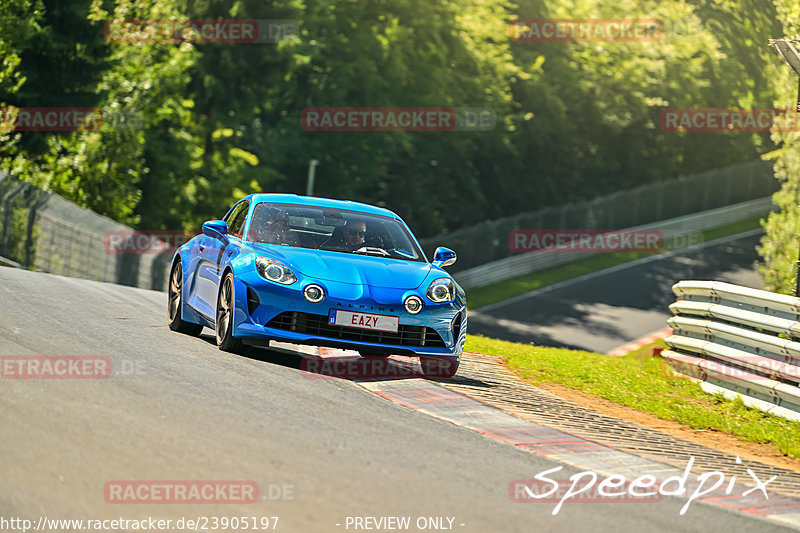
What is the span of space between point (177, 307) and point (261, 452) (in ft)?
18.7

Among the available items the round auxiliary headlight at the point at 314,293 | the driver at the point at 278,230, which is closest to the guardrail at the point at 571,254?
the driver at the point at 278,230

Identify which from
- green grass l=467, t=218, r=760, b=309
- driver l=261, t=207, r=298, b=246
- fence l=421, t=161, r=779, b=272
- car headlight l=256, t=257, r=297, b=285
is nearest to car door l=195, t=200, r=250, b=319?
driver l=261, t=207, r=298, b=246

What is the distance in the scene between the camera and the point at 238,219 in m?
11.6

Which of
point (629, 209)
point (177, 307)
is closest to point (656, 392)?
point (177, 307)

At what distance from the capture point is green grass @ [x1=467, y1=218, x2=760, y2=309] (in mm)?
43469

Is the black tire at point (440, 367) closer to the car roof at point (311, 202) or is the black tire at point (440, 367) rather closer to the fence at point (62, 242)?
the car roof at point (311, 202)

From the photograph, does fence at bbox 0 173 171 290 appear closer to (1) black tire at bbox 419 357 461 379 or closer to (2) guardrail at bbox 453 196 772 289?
(1) black tire at bbox 419 357 461 379

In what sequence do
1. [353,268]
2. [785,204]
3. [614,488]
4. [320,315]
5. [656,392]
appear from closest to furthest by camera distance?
[614,488]
[320,315]
[353,268]
[656,392]
[785,204]

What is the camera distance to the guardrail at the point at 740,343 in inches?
423

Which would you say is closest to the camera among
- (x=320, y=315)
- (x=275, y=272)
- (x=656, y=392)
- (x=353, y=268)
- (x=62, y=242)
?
(x=320, y=315)

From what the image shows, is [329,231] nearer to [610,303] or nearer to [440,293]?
[440,293]

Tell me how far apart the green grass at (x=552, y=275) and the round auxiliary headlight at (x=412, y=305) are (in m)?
30.9

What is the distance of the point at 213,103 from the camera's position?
40.2m

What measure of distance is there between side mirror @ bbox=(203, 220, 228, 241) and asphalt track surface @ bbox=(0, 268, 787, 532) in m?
1.84
